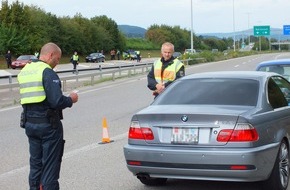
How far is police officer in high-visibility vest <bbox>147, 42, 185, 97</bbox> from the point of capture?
8586 millimetres

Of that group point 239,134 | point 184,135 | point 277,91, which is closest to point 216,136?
point 239,134

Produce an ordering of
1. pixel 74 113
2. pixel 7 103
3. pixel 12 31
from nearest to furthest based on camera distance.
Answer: pixel 74 113
pixel 7 103
pixel 12 31

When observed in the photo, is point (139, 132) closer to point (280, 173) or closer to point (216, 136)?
point (216, 136)

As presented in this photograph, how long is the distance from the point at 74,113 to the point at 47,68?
958cm

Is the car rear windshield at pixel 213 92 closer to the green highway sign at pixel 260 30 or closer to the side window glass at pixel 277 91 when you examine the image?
the side window glass at pixel 277 91

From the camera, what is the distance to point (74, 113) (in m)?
14.7

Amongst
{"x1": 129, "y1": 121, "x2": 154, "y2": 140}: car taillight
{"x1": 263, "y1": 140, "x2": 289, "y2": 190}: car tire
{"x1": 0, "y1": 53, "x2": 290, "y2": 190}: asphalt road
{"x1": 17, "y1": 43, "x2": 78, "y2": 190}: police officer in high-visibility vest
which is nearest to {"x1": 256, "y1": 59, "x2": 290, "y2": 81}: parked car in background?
{"x1": 0, "y1": 53, "x2": 290, "y2": 190}: asphalt road

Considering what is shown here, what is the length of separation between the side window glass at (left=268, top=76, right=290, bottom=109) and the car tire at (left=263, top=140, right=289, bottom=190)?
531mm

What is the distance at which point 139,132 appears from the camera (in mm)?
5883

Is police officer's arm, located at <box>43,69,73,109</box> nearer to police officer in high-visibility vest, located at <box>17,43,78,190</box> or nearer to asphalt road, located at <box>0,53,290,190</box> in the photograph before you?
police officer in high-visibility vest, located at <box>17,43,78,190</box>

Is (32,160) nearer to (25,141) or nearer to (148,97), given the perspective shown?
(25,141)

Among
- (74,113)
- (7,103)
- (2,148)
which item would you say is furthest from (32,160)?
(7,103)

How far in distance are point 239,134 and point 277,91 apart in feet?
5.05

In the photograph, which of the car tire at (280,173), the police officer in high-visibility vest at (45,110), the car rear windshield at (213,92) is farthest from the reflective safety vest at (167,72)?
the police officer in high-visibility vest at (45,110)
